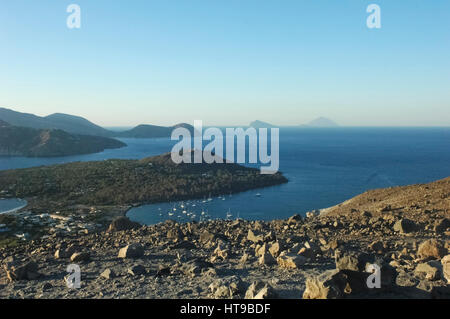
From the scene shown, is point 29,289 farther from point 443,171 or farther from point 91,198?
point 443,171

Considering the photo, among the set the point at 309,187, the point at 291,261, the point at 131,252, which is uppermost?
the point at 291,261

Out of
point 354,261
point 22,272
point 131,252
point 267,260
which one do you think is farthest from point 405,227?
point 22,272

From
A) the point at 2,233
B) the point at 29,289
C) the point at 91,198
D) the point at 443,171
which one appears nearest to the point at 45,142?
the point at 91,198

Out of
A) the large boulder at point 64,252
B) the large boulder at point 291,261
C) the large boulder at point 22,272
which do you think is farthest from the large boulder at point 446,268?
the large boulder at point 64,252

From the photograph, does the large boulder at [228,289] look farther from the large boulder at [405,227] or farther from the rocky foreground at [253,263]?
the large boulder at [405,227]

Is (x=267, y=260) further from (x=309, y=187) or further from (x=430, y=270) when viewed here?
(x=309, y=187)
